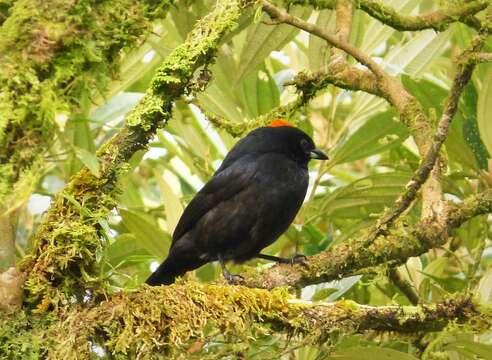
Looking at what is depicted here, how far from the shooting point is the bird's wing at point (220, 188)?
4184 millimetres

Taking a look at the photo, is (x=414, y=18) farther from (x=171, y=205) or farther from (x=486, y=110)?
(x=171, y=205)

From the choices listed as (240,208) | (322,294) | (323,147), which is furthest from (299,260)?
(323,147)

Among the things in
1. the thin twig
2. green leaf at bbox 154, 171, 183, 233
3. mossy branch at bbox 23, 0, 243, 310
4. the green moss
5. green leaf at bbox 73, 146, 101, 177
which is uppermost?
the green moss

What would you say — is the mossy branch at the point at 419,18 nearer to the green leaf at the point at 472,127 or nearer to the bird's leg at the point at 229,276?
the green leaf at the point at 472,127

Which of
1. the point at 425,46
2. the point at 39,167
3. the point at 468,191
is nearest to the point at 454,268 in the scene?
the point at 468,191

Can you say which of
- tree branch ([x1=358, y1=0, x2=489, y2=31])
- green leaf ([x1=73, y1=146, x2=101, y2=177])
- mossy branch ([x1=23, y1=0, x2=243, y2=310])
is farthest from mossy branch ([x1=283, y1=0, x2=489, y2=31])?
green leaf ([x1=73, y1=146, x2=101, y2=177])

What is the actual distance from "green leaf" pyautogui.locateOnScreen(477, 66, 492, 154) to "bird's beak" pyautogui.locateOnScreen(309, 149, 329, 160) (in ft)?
3.14

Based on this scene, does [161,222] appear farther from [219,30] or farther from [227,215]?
[219,30]

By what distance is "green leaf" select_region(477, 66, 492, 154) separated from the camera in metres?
3.46

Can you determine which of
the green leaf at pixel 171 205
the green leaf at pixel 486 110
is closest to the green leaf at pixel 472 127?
the green leaf at pixel 486 110

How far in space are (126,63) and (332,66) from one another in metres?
1.07

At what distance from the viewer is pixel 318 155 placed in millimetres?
4383

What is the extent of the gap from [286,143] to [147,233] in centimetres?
101

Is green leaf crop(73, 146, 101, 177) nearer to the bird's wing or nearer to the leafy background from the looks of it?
the leafy background
